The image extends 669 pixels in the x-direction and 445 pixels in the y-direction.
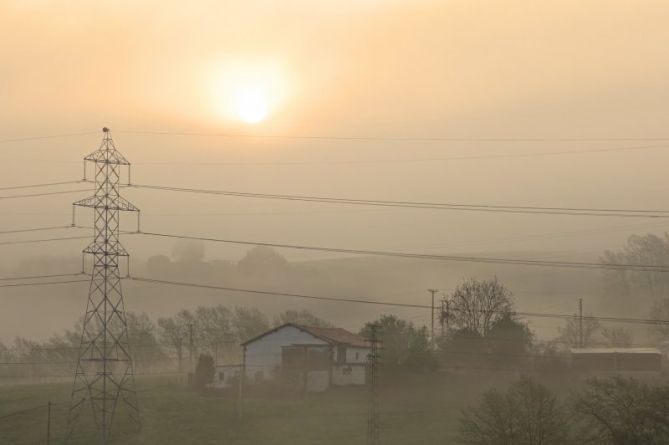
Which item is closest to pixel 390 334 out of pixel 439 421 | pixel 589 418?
pixel 439 421

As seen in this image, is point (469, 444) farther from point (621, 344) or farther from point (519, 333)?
point (621, 344)

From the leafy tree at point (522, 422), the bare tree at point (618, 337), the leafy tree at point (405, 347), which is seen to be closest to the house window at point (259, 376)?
the leafy tree at point (405, 347)

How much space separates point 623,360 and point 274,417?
4305 centimetres

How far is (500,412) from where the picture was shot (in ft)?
192

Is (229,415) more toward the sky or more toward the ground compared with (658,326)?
more toward the ground

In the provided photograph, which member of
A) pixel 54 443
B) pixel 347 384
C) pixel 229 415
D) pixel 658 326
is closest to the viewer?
pixel 54 443

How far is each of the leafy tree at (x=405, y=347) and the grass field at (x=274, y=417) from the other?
1.97 metres

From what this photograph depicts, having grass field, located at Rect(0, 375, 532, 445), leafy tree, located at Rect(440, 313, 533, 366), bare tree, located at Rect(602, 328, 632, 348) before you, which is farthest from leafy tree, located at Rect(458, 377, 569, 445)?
bare tree, located at Rect(602, 328, 632, 348)

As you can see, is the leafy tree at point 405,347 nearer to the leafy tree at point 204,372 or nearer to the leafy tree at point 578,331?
the leafy tree at point 204,372

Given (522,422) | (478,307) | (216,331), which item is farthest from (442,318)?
(216,331)

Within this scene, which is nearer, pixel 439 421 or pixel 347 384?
pixel 439 421

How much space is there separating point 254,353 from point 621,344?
54.6 meters

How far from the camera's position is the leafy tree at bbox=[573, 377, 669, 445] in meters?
52.2

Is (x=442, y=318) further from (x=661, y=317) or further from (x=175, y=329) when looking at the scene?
(x=175, y=329)
